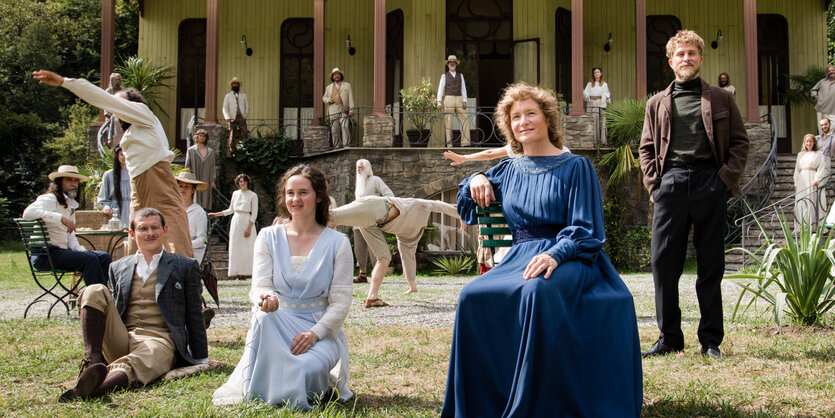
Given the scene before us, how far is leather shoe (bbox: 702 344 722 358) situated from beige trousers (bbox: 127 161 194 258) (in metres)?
3.48

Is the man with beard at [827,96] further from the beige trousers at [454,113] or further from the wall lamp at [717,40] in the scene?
the beige trousers at [454,113]

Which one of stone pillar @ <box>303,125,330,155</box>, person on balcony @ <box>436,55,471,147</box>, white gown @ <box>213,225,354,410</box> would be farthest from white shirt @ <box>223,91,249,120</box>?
white gown @ <box>213,225,354,410</box>

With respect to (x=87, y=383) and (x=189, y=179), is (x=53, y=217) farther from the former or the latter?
(x=87, y=383)

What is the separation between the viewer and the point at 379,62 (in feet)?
47.6

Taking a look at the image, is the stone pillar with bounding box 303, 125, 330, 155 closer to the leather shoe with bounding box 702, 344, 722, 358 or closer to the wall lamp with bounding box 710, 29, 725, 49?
the wall lamp with bounding box 710, 29, 725, 49

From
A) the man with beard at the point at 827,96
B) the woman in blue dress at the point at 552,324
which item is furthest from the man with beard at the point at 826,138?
the woman in blue dress at the point at 552,324

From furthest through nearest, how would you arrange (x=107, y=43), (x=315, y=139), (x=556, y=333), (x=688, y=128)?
(x=107, y=43)
(x=315, y=139)
(x=688, y=128)
(x=556, y=333)

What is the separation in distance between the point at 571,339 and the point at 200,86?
16.8 metres

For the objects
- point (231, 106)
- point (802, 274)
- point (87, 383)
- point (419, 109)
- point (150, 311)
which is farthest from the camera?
point (231, 106)

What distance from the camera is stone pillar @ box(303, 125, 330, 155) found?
1502 cm

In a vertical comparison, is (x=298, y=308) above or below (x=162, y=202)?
below

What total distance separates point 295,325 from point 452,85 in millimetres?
11283

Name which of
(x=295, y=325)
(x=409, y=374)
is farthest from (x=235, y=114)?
(x=295, y=325)

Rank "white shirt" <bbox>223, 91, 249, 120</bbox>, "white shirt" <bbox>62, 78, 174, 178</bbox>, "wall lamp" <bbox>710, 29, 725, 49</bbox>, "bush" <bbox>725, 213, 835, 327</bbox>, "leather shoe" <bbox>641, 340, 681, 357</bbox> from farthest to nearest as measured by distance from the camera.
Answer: "wall lamp" <bbox>710, 29, 725, 49</bbox> < "white shirt" <bbox>223, 91, 249, 120</bbox> < "bush" <bbox>725, 213, 835, 327</bbox> < "white shirt" <bbox>62, 78, 174, 178</bbox> < "leather shoe" <bbox>641, 340, 681, 357</bbox>
